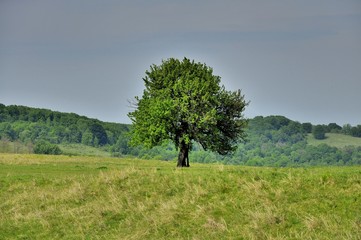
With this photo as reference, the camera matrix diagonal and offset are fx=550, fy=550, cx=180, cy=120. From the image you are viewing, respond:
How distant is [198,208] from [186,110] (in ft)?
134

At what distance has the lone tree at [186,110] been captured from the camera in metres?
63.3

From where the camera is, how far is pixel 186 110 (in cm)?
6266

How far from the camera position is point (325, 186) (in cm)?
2184

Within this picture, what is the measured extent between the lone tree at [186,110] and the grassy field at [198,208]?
3350cm

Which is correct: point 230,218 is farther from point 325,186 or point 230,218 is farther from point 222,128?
point 222,128

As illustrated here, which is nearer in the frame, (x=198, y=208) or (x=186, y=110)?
(x=198, y=208)

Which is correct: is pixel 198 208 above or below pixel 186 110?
below

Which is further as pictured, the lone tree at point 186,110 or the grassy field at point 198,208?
the lone tree at point 186,110

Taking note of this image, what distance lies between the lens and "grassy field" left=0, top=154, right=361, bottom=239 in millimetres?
19016

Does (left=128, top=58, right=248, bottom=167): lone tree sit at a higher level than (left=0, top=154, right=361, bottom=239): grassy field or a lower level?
higher

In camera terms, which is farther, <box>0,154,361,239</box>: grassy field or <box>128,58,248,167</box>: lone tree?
<box>128,58,248,167</box>: lone tree

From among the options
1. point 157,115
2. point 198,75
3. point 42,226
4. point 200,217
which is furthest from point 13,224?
point 198,75

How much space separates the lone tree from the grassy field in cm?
3350

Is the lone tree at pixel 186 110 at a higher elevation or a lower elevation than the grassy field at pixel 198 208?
higher
